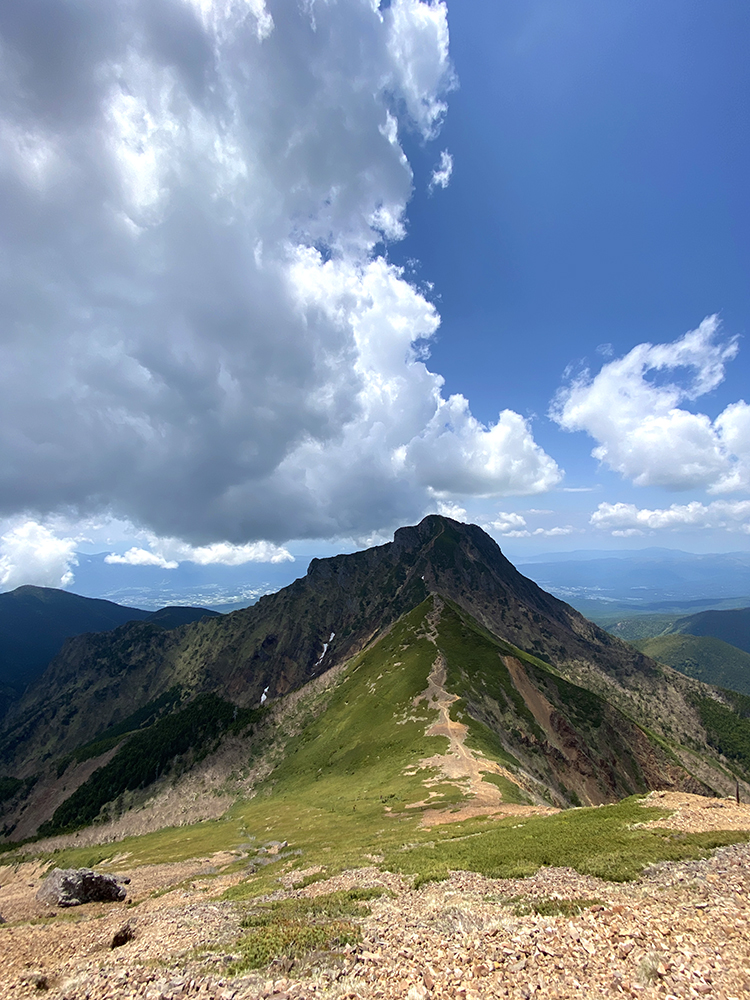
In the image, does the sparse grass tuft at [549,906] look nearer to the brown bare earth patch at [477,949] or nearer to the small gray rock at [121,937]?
the brown bare earth patch at [477,949]

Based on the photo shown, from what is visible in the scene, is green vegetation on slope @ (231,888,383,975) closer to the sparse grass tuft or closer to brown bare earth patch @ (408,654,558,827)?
the sparse grass tuft

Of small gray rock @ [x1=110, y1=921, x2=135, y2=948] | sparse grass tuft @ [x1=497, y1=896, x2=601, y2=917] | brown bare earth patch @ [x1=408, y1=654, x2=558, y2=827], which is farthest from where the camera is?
brown bare earth patch @ [x1=408, y1=654, x2=558, y2=827]

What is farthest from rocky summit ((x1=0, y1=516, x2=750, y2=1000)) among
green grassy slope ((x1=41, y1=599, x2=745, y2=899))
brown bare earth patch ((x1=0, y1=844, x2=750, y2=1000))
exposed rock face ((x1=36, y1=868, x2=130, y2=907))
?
exposed rock face ((x1=36, y1=868, x2=130, y2=907))

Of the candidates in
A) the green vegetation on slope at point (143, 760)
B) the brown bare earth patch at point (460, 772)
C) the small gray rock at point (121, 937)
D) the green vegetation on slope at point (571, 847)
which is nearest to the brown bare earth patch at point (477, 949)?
the small gray rock at point (121, 937)

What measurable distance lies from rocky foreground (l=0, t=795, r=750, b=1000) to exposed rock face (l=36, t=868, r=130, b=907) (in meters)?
10.5

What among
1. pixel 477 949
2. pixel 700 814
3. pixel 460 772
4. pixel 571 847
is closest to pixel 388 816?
pixel 460 772

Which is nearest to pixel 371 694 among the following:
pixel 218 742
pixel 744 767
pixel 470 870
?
pixel 218 742

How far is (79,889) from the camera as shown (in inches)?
1278

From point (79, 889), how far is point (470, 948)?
34.8 m

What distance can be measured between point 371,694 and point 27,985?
100 metres

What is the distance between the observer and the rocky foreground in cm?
1261

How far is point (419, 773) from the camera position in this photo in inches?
2488

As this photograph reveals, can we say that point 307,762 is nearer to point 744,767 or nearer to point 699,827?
point 699,827

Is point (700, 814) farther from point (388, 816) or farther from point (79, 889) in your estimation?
point (79, 889)
